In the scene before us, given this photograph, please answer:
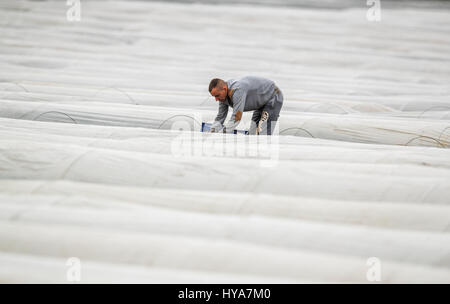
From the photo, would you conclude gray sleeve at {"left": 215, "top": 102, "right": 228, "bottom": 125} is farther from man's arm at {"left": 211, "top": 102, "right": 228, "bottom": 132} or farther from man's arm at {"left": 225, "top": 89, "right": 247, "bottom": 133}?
man's arm at {"left": 225, "top": 89, "right": 247, "bottom": 133}

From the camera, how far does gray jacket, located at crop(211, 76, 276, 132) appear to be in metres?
3.39

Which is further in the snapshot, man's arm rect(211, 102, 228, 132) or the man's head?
man's arm rect(211, 102, 228, 132)

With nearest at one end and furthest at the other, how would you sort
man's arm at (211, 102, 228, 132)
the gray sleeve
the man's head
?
the man's head < man's arm at (211, 102, 228, 132) < the gray sleeve

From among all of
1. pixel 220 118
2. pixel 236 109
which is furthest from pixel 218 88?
pixel 220 118

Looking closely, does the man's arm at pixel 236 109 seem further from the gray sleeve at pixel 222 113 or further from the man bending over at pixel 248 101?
the gray sleeve at pixel 222 113

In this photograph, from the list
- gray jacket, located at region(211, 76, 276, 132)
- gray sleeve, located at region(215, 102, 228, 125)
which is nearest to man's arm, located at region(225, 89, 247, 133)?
gray jacket, located at region(211, 76, 276, 132)

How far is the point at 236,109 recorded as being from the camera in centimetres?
336

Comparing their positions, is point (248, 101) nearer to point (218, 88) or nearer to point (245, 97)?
point (245, 97)

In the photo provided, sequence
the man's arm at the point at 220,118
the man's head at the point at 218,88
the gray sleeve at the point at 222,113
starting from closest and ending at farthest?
the man's head at the point at 218,88 < the man's arm at the point at 220,118 < the gray sleeve at the point at 222,113

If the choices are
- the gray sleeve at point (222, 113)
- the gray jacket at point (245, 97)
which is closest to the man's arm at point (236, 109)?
the gray jacket at point (245, 97)

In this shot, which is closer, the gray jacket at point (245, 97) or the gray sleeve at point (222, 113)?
the gray jacket at point (245, 97)

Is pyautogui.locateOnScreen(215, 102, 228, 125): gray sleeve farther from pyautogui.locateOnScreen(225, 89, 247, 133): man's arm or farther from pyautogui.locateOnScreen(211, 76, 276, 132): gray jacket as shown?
pyautogui.locateOnScreen(225, 89, 247, 133): man's arm

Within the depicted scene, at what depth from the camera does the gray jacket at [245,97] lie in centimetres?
339

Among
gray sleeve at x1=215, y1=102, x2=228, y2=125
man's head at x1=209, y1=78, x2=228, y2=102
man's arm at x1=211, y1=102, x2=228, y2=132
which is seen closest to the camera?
man's head at x1=209, y1=78, x2=228, y2=102
